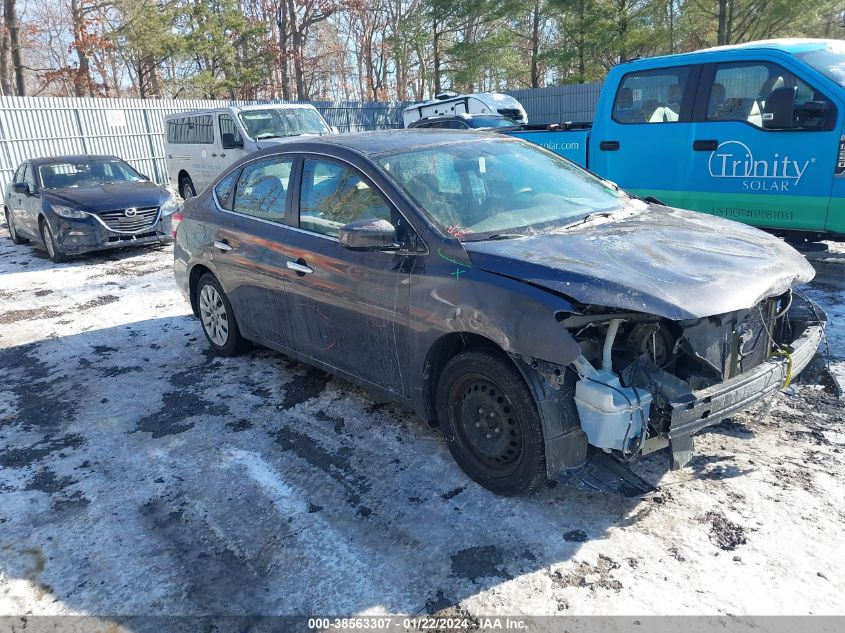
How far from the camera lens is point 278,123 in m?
13.0

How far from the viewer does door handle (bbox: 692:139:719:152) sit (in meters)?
6.41

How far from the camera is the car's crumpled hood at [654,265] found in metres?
2.70

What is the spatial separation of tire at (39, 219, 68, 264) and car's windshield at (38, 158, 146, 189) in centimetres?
77

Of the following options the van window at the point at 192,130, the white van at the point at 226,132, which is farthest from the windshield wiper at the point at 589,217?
the van window at the point at 192,130

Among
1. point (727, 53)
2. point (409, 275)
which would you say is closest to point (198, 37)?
point (727, 53)

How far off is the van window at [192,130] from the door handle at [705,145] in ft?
34.2

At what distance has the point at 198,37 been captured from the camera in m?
32.0

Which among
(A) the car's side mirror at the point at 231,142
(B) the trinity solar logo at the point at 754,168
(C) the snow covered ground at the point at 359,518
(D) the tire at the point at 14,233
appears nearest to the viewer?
(C) the snow covered ground at the point at 359,518

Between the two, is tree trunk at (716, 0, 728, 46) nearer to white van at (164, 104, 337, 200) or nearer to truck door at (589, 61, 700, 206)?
white van at (164, 104, 337, 200)

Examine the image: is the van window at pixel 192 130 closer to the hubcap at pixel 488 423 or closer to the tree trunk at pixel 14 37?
the hubcap at pixel 488 423

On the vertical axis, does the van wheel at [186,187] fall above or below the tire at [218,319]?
above

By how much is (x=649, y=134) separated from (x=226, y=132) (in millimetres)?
9346

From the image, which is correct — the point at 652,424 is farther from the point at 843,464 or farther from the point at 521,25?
the point at 521,25

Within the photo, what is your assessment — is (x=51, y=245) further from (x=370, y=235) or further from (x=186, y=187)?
(x=370, y=235)
